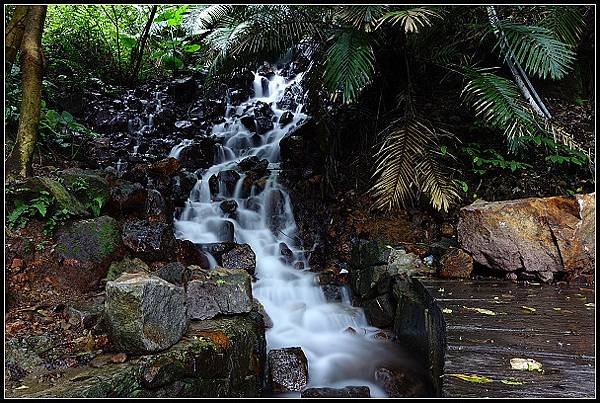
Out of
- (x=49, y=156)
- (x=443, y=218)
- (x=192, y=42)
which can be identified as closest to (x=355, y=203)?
(x=443, y=218)

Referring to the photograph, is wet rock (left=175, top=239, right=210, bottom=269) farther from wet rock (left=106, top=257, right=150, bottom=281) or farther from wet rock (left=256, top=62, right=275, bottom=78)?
wet rock (left=256, top=62, right=275, bottom=78)

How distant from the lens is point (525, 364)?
2.19 metres

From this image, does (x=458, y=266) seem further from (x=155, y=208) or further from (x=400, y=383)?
(x=155, y=208)

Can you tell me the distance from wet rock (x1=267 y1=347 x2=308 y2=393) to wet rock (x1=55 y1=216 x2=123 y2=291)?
5.27 feet

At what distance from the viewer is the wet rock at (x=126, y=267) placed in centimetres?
361

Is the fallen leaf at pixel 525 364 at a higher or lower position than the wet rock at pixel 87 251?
lower

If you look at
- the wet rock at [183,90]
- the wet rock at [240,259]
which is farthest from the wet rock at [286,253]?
the wet rock at [183,90]

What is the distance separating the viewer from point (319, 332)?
443cm

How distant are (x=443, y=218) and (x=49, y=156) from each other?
518 cm

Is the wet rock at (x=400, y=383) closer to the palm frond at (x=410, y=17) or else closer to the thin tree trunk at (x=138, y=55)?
the palm frond at (x=410, y=17)

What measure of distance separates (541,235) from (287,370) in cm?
252

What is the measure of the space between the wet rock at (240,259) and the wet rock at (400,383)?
2.02 meters

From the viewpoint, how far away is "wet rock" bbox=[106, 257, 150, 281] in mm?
3607

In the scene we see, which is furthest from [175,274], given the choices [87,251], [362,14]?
[362,14]
